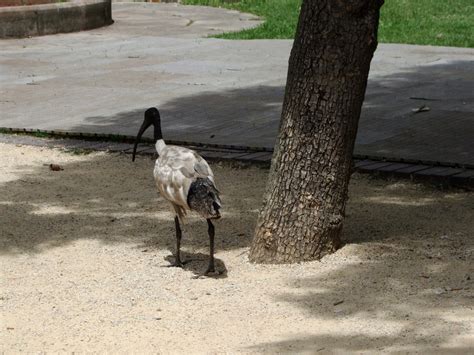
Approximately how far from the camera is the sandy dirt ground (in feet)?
19.6

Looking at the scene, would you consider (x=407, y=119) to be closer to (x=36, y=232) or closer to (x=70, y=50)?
(x=36, y=232)

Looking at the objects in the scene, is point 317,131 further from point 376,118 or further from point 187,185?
point 376,118

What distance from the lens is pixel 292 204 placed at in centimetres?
718

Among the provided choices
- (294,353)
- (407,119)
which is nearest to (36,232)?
(294,353)

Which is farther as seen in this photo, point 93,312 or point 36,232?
point 36,232

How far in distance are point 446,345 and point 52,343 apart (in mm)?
2146

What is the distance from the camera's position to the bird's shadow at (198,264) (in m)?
7.13

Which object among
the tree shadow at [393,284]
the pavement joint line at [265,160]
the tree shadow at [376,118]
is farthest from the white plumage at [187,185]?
the tree shadow at [376,118]

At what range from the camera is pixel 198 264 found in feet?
24.4

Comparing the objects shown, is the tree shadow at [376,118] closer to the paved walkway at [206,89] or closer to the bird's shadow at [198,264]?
the paved walkway at [206,89]

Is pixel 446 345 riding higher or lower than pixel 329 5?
lower

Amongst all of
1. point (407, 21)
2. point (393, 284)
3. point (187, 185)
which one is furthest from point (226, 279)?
point (407, 21)

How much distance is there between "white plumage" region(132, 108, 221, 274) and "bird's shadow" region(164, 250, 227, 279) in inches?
2.1

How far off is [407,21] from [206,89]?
328 inches
